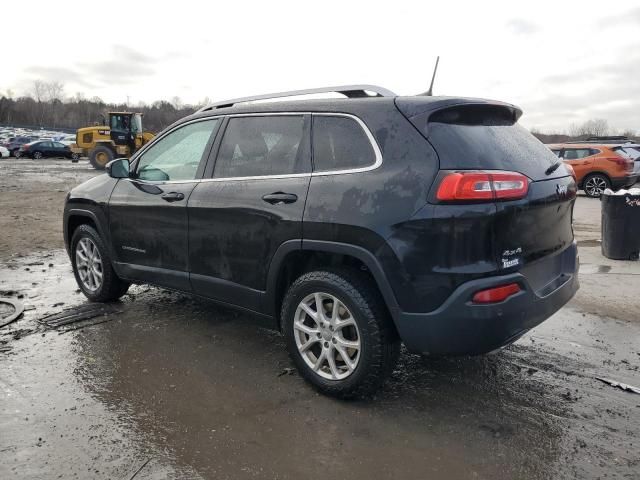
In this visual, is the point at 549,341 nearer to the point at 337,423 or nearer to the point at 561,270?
the point at 561,270

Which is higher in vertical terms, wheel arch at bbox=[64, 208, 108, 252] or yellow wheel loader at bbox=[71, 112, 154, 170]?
yellow wheel loader at bbox=[71, 112, 154, 170]

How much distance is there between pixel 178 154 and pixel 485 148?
101 inches

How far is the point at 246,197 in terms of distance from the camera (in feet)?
12.0

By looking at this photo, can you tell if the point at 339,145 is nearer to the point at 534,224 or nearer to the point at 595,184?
the point at 534,224

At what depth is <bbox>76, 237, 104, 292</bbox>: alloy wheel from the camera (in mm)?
5152

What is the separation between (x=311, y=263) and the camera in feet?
11.4

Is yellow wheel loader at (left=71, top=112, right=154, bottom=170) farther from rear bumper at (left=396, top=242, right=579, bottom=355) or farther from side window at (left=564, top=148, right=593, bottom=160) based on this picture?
rear bumper at (left=396, top=242, right=579, bottom=355)

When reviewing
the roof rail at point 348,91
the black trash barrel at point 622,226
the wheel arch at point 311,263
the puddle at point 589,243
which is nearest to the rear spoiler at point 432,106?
the roof rail at point 348,91

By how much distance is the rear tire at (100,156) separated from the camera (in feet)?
87.7

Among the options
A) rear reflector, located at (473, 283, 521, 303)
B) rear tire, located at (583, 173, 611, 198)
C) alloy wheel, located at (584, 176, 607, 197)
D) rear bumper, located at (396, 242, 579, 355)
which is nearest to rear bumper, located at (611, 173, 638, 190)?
rear tire, located at (583, 173, 611, 198)

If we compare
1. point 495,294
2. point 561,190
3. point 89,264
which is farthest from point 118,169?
point 561,190

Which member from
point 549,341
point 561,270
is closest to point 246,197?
point 561,270

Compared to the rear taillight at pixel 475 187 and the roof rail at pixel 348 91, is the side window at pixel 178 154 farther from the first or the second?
the rear taillight at pixel 475 187

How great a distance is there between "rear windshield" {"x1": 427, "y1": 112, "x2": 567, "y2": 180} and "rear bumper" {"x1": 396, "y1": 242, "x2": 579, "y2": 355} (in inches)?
24.8
